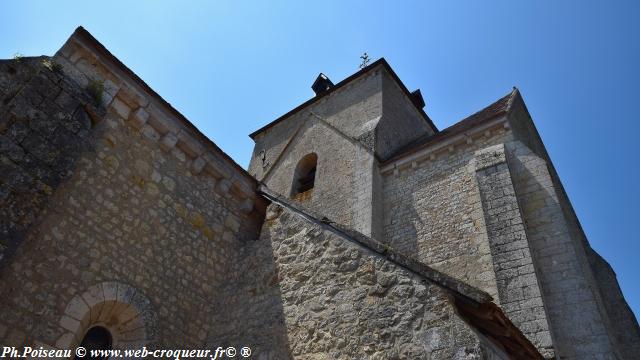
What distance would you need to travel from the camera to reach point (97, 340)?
4.11 metres

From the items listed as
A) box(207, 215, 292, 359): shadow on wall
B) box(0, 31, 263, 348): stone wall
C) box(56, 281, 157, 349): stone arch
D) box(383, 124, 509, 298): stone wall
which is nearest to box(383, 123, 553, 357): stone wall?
box(383, 124, 509, 298): stone wall

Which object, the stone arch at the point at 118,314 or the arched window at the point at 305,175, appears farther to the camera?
the arched window at the point at 305,175

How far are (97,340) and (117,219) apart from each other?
3.83 feet

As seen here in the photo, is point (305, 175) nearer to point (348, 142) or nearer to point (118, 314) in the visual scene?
point (348, 142)

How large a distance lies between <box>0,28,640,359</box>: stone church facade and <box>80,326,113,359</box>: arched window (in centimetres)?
2

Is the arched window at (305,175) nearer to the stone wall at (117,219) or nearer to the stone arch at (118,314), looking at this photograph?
the stone wall at (117,219)

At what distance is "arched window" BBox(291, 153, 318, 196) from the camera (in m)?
12.2

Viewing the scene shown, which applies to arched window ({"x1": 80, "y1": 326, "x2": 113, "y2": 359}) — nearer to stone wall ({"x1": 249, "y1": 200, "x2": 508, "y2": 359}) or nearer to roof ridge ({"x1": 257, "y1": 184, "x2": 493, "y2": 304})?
stone wall ({"x1": 249, "y1": 200, "x2": 508, "y2": 359})

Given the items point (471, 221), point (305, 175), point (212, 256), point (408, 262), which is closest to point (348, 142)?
point (305, 175)

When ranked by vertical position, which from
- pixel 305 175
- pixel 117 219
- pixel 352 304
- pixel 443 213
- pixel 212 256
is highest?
pixel 305 175

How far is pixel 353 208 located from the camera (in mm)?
9875

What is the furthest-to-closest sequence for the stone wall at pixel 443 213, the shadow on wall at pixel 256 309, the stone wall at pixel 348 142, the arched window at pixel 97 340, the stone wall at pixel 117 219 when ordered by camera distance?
the stone wall at pixel 348 142 → the stone wall at pixel 443 213 → the shadow on wall at pixel 256 309 → the arched window at pixel 97 340 → the stone wall at pixel 117 219

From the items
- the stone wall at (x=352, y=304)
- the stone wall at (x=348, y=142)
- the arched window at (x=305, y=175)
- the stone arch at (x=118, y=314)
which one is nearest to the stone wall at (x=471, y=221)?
the stone wall at (x=348, y=142)

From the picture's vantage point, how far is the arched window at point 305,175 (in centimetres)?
1217
